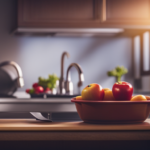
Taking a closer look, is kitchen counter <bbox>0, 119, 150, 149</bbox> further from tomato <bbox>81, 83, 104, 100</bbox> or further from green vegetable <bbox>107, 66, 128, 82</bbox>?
green vegetable <bbox>107, 66, 128, 82</bbox>

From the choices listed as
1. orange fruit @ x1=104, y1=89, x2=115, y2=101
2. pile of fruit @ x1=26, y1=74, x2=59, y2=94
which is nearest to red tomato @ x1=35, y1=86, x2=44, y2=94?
pile of fruit @ x1=26, y1=74, x2=59, y2=94

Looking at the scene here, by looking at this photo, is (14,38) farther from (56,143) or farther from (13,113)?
(56,143)

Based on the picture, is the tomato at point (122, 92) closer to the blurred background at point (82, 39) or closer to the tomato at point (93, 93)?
the tomato at point (93, 93)

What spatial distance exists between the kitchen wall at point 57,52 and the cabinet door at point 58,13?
445 millimetres

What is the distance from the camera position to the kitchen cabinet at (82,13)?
273cm

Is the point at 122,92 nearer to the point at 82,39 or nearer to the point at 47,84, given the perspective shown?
the point at 47,84

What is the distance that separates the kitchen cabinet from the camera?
2.73 meters

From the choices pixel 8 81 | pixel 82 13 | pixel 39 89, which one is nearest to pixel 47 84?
pixel 39 89

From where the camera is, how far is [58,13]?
9.02 feet

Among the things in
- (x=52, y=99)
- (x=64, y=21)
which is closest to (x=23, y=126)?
(x=52, y=99)

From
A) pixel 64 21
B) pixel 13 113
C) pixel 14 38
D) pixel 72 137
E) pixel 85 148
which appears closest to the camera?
pixel 72 137

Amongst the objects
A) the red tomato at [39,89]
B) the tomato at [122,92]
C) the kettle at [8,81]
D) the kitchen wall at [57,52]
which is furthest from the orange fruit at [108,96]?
the kitchen wall at [57,52]

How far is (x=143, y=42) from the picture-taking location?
3221mm

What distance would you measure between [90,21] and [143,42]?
2.66 feet
